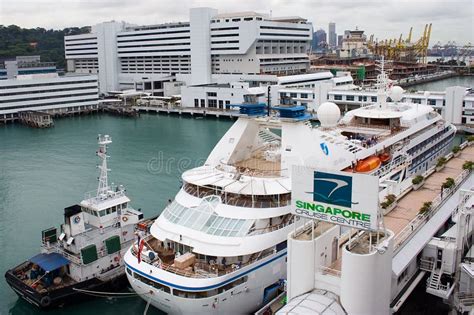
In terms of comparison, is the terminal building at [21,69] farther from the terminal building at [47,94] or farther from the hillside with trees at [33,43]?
the hillside with trees at [33,43]

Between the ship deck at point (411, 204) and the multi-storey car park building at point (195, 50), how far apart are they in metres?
42.0

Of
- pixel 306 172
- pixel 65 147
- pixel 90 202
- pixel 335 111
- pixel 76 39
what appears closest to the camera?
pixel 306 172

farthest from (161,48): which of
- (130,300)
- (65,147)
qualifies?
(130,300)

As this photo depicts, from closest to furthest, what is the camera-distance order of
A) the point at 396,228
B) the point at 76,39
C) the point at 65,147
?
the point at 396,228 < the point at 65,147 < the point at 76,39

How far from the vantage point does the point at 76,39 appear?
77438mm

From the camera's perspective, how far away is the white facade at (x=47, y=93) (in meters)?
48.4

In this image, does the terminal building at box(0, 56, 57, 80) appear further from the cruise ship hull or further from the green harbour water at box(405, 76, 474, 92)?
the cruise ship hull

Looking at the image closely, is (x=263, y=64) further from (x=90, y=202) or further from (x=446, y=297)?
(x=446, y=297)

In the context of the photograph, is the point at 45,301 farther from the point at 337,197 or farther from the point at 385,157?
the point at 385,157

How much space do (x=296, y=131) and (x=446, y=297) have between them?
6529 millimetres

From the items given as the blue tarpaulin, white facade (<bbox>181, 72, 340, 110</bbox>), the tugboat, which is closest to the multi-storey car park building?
white facade (<bbox>181, 72, 340, 110</bbox>)

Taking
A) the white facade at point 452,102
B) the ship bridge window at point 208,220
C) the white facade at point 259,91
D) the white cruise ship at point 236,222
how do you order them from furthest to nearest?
1. the white facade at point 259,91
2. the white facade at point 452,102
3. the ship bridge window at point 208,220
4. the white cruise ship at point 236,222

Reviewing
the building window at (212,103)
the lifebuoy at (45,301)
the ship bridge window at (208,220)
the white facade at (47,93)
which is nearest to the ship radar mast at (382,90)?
the ship bridge window at (208,220)

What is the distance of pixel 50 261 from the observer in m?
13.7
